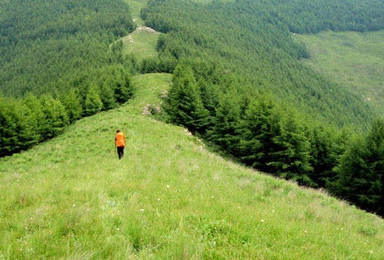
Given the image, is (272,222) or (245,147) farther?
(245,147)

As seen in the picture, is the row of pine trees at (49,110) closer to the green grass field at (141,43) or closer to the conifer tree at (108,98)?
the conifer tree at (108,98)

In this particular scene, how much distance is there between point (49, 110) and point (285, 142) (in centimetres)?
4403

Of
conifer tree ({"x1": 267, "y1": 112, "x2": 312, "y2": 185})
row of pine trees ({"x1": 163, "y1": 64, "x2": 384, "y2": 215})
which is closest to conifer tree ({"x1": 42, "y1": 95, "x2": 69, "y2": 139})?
row of pine trees ({"x1": 163, "y1": 64, "x2": 384, "y2": 215})

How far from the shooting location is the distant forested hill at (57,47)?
321 ft

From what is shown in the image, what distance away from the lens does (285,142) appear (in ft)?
109

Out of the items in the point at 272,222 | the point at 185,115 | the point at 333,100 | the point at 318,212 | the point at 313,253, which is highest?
the point at 313,253

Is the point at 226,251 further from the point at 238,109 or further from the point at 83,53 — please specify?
the point at 83,53

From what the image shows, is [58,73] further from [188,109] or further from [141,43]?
[188,109]

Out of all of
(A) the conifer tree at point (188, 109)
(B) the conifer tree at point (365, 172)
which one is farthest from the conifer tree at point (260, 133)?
(A) the conifer tree at point (188, 109)

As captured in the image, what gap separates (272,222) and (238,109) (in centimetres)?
4017

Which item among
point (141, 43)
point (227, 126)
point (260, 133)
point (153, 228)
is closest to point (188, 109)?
point (227, 126)

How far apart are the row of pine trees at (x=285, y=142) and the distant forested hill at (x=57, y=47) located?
1868 inches

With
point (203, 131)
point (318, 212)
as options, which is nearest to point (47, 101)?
point (203, 131)

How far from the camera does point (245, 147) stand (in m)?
37.9
